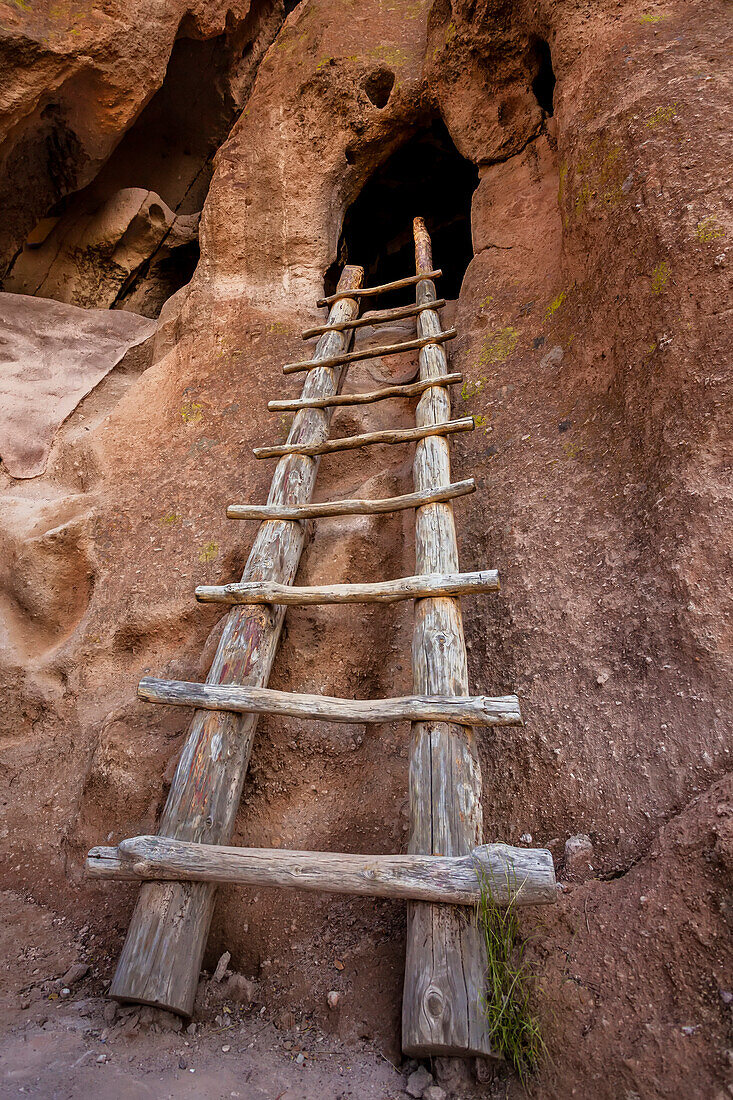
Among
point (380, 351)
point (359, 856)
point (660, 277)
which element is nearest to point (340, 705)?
point (359, 856)

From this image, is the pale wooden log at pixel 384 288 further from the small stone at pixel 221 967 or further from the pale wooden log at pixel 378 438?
the small stone at pixel 221 967

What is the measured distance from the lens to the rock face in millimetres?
1496

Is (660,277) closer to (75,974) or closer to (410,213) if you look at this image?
(75,974)

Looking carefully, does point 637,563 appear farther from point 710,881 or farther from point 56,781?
point 56,781

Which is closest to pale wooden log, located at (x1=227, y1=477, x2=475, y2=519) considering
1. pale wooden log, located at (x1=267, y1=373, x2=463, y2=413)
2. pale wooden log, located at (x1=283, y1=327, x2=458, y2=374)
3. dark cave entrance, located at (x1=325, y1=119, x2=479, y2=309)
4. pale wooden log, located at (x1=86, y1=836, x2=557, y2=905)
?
pale wooden log, located at (x1=267, y1=373, x2=463, y2=413)

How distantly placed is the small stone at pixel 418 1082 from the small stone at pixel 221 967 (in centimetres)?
55

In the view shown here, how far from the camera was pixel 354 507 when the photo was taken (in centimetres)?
232

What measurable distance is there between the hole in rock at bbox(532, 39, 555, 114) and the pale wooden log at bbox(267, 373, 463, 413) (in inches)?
88.1

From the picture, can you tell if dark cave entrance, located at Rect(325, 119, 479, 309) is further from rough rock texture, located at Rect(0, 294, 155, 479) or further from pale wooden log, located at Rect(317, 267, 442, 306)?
rough rock texture, located at Rect(0, 294, 155, 479)

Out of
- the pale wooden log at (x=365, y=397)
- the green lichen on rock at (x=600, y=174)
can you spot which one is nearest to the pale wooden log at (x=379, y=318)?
the pale wooden log at (x=365, y=397)

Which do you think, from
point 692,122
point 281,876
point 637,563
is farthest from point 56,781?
point 692,122

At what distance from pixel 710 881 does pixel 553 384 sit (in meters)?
1.95

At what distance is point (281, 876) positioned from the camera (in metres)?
1.43

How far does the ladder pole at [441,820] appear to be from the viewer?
1227 millimetres
